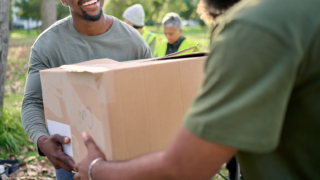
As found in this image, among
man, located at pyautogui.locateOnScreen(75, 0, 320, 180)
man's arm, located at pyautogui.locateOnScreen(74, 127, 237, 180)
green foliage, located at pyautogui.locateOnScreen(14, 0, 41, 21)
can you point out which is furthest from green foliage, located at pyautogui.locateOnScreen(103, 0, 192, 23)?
man, located at pyautogui.locateOnScreen(75, 0, 320, 180)

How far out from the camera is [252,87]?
2.25 feet

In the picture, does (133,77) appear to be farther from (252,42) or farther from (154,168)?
(252,42)

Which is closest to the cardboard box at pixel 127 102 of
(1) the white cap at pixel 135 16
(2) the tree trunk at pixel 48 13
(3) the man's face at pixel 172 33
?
(3) the man's face at pixel 172 33

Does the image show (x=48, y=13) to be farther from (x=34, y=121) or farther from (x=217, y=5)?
(x=217, y=5)

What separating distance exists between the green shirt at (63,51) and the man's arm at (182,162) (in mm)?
923

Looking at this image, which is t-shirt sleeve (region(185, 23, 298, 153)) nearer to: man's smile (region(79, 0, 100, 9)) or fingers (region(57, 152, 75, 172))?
fingers (region(57, 152, 75, 172))

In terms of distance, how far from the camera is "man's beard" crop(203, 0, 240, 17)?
1.05 meters

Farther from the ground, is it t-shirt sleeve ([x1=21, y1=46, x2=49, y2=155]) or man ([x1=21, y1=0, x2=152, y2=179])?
man ([x1=21, y1=0, x2=152, y2=179])

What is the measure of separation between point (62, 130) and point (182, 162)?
0.86m

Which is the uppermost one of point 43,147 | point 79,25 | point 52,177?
point 79,25

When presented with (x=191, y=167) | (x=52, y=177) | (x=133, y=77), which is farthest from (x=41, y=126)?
(x=52, y=177)

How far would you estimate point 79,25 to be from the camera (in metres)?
1.92

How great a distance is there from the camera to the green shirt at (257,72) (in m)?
0.69

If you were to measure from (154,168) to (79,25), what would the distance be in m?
1.35
